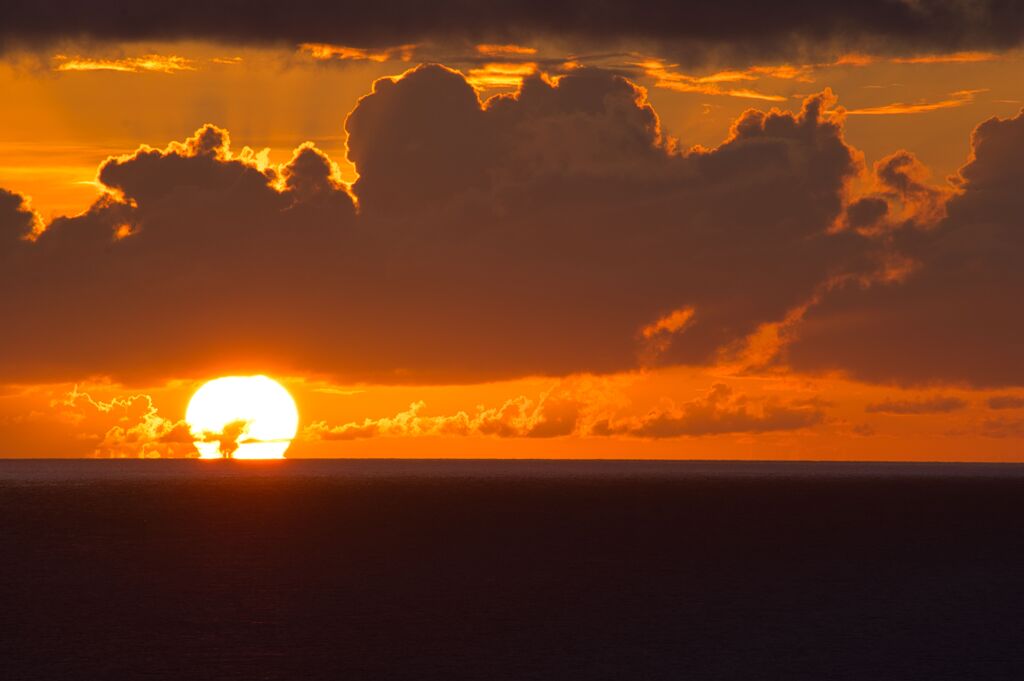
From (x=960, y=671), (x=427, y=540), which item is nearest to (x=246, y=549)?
(x=427, y=540)

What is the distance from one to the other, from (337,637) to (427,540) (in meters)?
66.7

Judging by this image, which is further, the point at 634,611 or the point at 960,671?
the point at 634,611

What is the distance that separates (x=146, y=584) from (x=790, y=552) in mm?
62228

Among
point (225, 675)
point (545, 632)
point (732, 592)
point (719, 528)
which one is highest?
point (719, 528)

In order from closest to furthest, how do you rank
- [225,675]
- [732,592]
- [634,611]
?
A: [225,675], [634,611], [732,592]

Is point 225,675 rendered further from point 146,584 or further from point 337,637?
point 146,584

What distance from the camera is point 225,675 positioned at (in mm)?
72562

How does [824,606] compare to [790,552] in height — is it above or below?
below

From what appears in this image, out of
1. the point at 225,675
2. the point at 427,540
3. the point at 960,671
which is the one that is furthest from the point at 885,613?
the point at 427,540

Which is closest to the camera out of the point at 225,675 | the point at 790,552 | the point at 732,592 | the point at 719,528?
the point at 225,675

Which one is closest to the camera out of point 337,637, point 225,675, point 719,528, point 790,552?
→ point 225,675

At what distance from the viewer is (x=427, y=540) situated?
5960 inches

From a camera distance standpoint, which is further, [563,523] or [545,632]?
[563,523]

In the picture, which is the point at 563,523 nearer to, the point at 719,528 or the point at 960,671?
the point at 719,528
